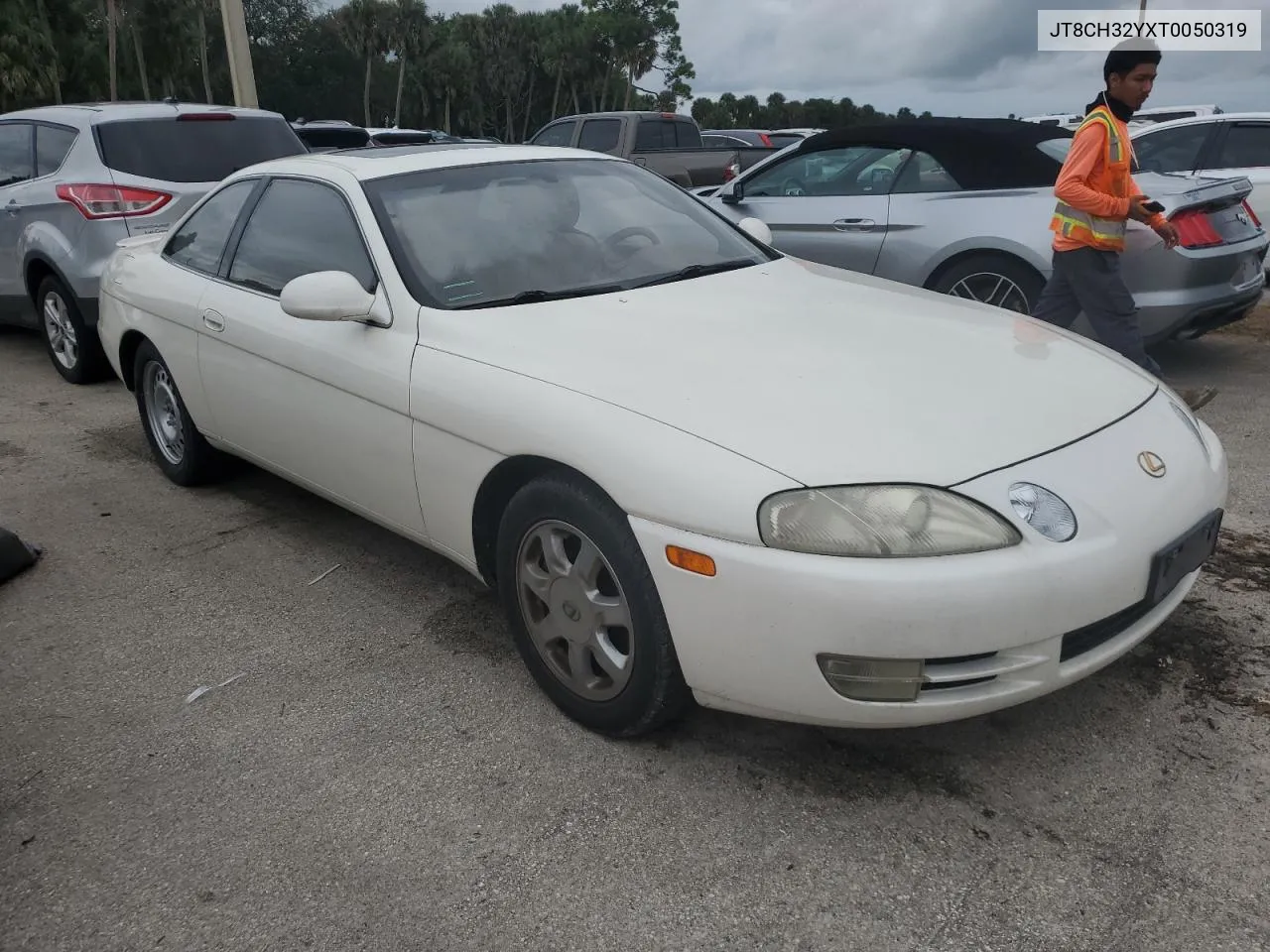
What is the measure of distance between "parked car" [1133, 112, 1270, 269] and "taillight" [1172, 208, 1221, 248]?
3.06 metres

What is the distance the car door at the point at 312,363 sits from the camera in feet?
10.4

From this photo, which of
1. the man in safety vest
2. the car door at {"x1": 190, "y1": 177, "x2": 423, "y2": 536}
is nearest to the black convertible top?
the man in safety vest

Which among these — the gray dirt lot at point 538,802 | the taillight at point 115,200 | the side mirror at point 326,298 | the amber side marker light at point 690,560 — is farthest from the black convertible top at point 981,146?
the amber side marker light at point 690,560

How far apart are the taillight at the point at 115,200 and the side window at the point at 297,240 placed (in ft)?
8.83

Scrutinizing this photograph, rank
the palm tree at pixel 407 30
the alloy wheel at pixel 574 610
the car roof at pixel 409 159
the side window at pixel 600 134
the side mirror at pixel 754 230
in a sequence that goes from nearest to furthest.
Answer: the alloy wheel at pixel 574 610 → the car roof at pixel 409 159 → the side mirror at pixel 754 230 → the side window at pixel 600 134 → the palm tree at pixel 407 30

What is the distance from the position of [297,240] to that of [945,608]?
2.67 m

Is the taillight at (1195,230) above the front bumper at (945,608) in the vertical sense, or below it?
above

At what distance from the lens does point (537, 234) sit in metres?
3.42

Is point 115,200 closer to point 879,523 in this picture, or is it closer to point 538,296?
point 538,296

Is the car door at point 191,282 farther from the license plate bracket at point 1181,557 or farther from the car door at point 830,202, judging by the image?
the license plate bracket at point 1181,557

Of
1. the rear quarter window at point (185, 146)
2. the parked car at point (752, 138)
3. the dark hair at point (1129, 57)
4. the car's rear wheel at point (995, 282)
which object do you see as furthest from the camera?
the parked car at point (752, 138)

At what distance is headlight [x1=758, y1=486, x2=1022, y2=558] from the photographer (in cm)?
220

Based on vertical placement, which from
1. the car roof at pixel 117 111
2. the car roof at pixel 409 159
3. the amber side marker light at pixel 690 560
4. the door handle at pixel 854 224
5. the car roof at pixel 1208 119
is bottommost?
the amber side marker light at pixel 690 560

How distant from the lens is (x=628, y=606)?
2484mm
